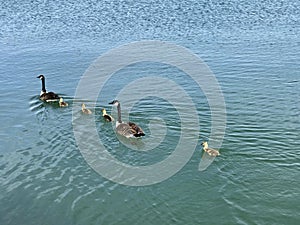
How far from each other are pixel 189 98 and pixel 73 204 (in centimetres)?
748

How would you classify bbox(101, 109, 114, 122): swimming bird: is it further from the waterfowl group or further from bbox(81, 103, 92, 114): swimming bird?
bbox(81, 103, 92, 114): swimming bird

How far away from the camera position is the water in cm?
1033

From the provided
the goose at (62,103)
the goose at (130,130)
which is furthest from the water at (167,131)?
the goose at (130,130)

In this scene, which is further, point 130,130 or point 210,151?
point 130,130

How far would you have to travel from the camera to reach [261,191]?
10.8 meters

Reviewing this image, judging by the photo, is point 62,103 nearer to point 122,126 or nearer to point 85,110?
point 85,110

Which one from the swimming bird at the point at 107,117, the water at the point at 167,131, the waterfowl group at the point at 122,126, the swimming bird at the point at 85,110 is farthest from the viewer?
the swimming bird at the point at 85,110

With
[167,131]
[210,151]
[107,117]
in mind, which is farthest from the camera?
[107,117]

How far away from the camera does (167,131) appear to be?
14.0 meters

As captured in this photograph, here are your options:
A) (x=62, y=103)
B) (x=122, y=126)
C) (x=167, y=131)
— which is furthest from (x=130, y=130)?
(x=62, y=103)

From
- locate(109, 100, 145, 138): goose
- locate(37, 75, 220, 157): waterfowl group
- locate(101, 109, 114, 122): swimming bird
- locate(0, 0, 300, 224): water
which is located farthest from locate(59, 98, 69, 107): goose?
locate(109, 100, 145, 138): goose

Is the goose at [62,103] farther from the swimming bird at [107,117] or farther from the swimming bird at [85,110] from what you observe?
the swimming bird at [107,117]

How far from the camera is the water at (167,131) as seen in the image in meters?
10.3

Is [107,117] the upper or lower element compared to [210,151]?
upper
